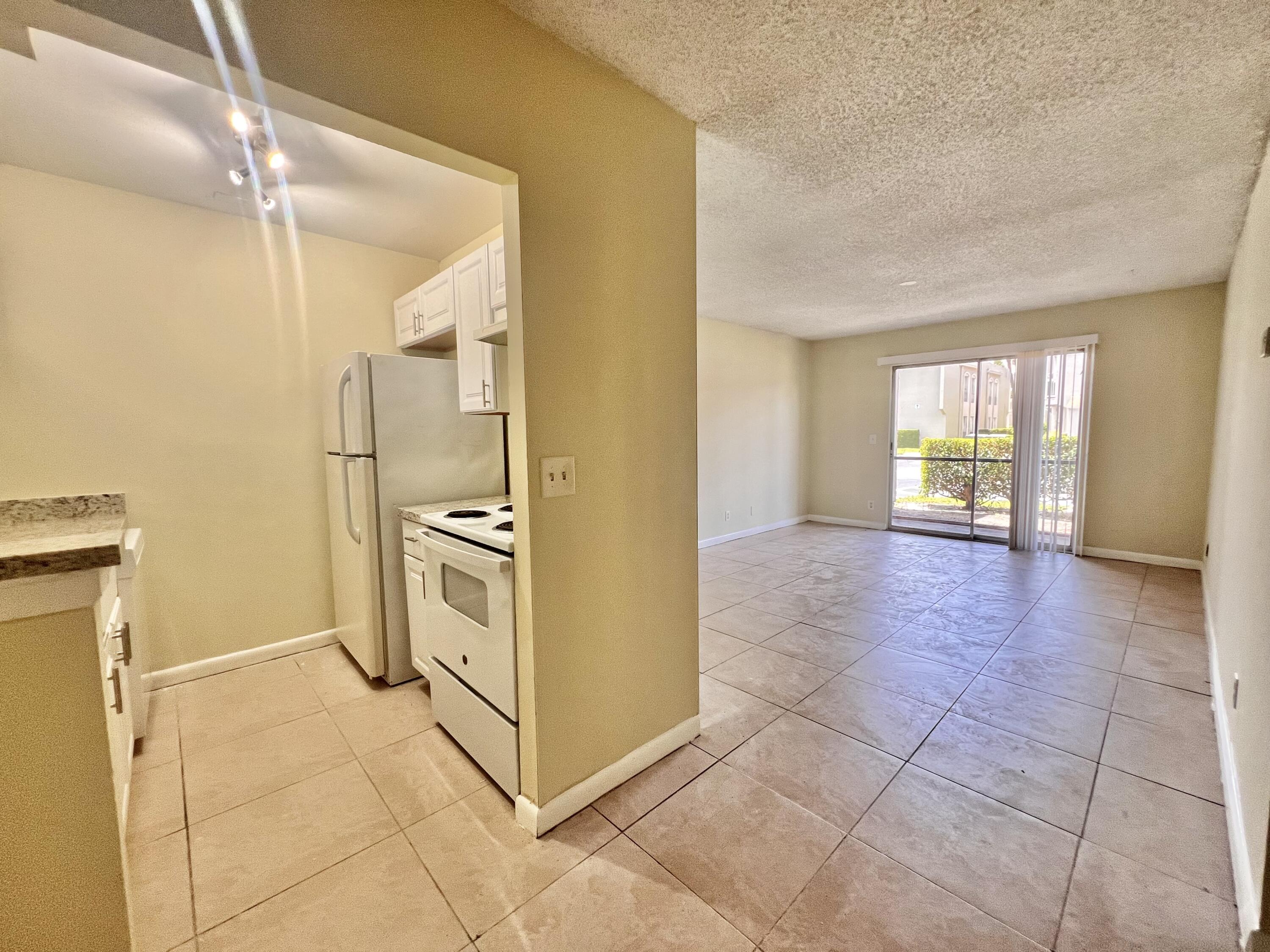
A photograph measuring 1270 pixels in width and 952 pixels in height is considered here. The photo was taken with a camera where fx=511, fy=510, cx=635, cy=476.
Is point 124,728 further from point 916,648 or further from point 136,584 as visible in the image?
point 916,648

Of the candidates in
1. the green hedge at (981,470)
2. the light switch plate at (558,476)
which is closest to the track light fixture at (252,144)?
the light switch plate at (558,476)

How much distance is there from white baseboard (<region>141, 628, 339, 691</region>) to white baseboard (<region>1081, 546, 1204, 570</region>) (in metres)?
6.39

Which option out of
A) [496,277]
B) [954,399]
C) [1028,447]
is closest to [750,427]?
[1028,447]

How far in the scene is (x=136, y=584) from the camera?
247 cm

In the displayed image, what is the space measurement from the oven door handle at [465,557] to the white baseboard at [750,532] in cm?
366

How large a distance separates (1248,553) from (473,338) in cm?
313

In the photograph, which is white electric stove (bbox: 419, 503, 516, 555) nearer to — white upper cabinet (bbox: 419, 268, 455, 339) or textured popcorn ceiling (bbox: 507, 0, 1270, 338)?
white upper cabinet (bbox: 419, 268, 455, 339)

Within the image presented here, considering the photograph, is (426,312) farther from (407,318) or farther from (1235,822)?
(1235,822)

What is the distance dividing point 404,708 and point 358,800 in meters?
0.61

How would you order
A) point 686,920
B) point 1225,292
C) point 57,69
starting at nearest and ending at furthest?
point 686,920
point 57,69
point 1225,292

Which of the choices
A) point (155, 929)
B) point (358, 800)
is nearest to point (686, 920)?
point (358, 800)

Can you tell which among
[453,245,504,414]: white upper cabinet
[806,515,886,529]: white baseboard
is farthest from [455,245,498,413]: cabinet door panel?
[806,515,886,529]: white baseboard

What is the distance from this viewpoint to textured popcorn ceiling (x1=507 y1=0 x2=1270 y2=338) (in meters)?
1.42

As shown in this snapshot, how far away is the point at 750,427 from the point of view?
5.96 meters
